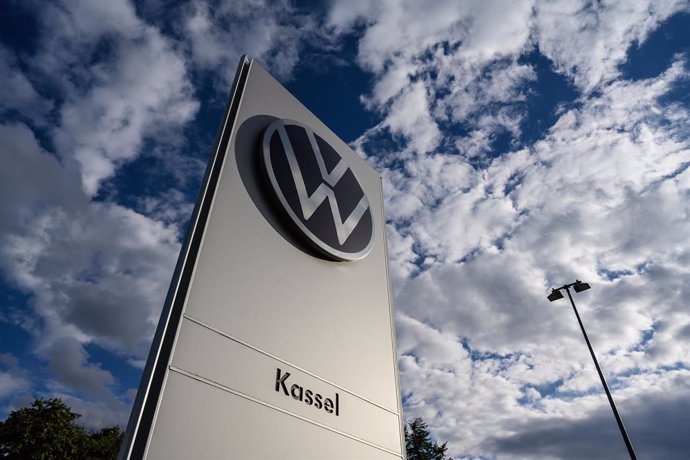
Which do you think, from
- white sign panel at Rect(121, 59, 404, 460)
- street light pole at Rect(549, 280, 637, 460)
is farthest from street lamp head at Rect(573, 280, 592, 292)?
white sign panel at Rect(121, 59, 404, 460)

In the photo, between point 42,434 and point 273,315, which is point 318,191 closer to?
point 273,315

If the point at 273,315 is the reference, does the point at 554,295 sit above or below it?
above

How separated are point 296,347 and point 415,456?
29033 millimetres

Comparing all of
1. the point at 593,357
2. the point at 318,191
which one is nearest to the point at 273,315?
the point at 318,191

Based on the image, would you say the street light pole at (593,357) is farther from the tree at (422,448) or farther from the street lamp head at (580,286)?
the tree at (422,448)

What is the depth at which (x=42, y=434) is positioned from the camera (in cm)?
2789

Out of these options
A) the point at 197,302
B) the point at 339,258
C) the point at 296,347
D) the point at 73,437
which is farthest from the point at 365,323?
the point at 73,437

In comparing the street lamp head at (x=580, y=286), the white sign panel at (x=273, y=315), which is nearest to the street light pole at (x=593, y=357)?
the street lamp head at (x=580, y=286)

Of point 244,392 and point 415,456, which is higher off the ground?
point 415,456

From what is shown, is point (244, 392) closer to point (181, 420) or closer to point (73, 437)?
point (181, 420)

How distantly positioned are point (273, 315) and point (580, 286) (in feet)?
52.7

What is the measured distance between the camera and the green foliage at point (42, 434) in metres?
27.3

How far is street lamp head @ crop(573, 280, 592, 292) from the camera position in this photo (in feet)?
53.3

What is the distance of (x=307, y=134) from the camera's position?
5602mm
